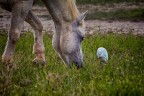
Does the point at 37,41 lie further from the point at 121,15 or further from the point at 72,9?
the point at 121,15

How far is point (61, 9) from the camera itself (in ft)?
22.3

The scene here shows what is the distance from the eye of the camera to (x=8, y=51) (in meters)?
6.32

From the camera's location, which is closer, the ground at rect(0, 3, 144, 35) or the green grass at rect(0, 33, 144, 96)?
the green grass at rect(0, 33, 144, 96)

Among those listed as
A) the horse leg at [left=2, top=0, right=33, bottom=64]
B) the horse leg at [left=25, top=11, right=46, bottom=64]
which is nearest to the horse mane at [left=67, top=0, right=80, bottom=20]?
the horse leg at [left=2, top=0, right=33, bottom=64]

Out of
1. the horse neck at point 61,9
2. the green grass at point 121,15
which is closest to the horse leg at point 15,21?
the horse neck at point 61,9

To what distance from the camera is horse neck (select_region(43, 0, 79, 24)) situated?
22.2 ft

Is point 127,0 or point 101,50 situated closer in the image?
point 101,50

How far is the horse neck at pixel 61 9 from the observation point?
22.2ft

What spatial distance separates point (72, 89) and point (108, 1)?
88.7ft

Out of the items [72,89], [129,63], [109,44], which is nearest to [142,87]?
[72,89]

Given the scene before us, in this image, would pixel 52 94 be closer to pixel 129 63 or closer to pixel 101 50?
pixel 129 63

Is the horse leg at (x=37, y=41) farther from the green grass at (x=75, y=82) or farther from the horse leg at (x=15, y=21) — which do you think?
the green grass at (x=75, y=82)

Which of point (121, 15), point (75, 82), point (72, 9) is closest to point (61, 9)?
point (72, 9)

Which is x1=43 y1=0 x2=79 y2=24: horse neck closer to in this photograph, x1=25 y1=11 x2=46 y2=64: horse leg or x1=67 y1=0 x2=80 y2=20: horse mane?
x1=67 y1=0 x2=80 y2=20: horse mane
